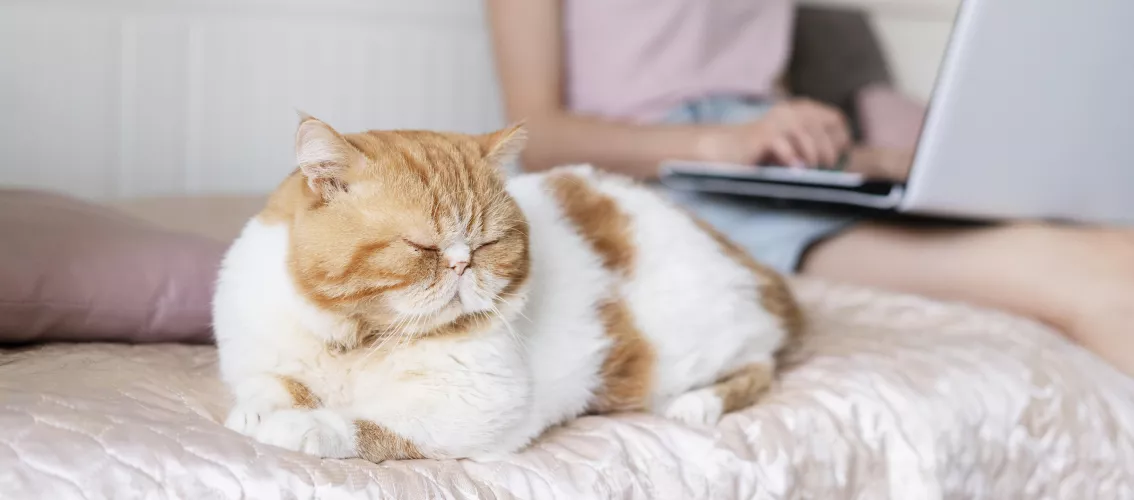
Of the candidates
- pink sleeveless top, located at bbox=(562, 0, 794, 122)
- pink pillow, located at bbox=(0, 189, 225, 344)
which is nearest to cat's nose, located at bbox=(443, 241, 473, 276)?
pink pillow, located at bbox=(0, 189, 225, 344)

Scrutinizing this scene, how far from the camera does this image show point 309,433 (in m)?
0.65

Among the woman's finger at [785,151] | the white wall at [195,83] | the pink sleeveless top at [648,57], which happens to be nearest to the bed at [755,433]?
the woman's finger at [785,151]

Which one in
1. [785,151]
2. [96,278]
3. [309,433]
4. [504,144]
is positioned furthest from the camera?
[785,151]

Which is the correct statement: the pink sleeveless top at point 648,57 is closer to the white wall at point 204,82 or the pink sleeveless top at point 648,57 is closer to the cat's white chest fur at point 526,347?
the white wall at point 204,82

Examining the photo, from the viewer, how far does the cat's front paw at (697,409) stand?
33.2 inches

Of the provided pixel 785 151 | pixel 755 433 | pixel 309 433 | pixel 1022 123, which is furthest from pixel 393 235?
pixel 785 151

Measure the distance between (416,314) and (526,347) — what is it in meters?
0.14

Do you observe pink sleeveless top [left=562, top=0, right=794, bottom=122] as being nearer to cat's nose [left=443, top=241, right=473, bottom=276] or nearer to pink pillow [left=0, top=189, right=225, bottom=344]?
pink pillow [left=0, top=189, right=225, bottom=344]

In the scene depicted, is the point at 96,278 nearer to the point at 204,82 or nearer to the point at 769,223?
the point at 204,82

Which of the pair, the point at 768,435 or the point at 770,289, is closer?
the point at 768,435

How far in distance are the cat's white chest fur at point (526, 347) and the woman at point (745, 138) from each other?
517 mm

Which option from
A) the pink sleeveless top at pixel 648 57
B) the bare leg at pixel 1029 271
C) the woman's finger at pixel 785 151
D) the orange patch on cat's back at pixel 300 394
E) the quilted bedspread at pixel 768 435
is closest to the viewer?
the quilted bedspread at pixel 768 435

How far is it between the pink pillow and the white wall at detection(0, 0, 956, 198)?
2.19 ft

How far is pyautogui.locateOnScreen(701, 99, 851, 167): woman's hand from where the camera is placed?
4.83ft
